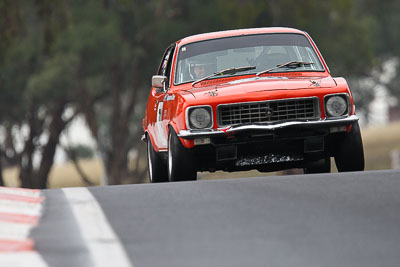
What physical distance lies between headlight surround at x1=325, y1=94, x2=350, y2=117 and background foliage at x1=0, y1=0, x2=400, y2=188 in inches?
696

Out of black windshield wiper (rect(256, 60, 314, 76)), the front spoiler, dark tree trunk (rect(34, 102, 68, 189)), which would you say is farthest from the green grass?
the front spoiler

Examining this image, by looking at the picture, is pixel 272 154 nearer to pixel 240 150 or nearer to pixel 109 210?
pixel 240 150

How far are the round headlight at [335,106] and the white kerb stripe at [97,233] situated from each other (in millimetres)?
3095

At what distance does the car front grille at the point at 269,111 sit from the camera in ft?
35.7

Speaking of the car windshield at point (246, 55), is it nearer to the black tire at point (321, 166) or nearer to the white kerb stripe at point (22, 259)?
the black tire at point (321, 166)

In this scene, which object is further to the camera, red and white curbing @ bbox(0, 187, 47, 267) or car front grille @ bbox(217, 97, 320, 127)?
car front grille @ bbox(217, 97, 320, 127)

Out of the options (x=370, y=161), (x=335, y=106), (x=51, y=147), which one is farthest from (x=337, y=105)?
(x=370, y=161)

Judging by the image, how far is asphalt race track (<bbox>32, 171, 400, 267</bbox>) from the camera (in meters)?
5.86

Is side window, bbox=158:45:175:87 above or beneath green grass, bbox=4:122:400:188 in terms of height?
above

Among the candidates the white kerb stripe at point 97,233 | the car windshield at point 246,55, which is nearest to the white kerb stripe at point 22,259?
the white kerb stripe at point 97,233

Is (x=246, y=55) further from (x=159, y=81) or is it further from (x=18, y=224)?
(x=18, y=224)

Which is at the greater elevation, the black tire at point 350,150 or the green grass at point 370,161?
the black tire at point 350,150

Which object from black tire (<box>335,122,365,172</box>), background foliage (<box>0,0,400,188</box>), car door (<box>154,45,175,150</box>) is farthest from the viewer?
background foliage (<box>0,0,400,188</box>)

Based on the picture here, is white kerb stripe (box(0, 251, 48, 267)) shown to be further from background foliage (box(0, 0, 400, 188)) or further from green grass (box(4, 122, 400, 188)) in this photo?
green grass (box(4, 122, 400, 188))
